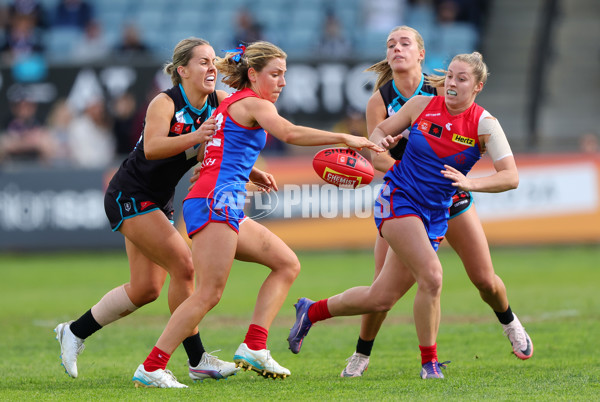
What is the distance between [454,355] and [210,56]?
3183 millimetres

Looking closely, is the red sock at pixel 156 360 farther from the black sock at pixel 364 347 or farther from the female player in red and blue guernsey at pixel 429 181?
the black sock at pixel 364 347

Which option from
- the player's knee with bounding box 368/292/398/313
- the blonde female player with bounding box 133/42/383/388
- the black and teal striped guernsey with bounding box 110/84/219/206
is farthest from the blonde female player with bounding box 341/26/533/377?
the black and teal striped guernsey with bounding box 110/84/219/206

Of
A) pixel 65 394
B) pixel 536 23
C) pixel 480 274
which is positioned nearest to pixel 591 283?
pixel 480 274

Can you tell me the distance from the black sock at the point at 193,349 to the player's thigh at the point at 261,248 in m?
0.77

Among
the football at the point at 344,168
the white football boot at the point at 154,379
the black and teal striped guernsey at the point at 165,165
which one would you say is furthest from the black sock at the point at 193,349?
the football at the point at 344,168

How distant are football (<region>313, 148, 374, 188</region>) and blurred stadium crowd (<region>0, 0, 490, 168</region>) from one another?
978 centimetres

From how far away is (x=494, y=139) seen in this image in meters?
6.29

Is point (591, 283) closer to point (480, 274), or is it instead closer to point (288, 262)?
point (480, 274)

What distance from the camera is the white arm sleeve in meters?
6.28

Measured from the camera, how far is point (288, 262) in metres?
6.50

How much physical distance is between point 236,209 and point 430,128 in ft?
4.80

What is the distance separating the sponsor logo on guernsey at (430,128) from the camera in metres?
6.43

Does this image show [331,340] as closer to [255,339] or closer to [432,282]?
[255,339]

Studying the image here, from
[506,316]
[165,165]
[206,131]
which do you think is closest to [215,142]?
[206,131]
